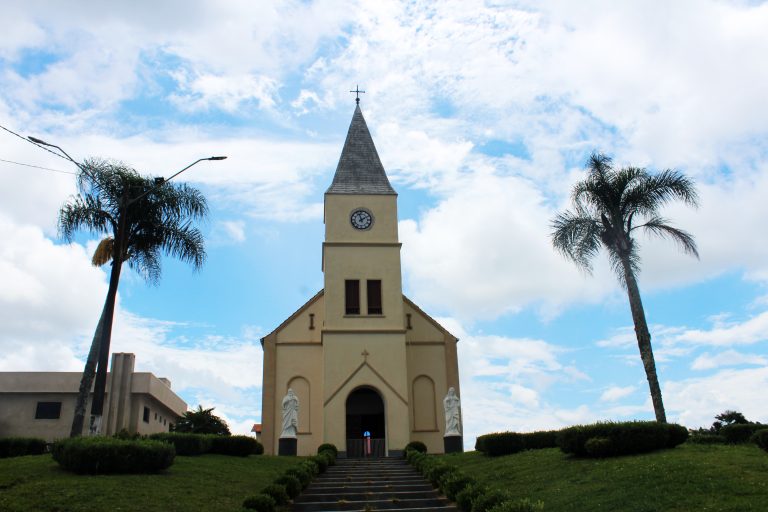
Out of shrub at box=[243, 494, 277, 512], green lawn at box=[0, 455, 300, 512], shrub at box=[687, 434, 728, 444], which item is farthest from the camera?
shrub at box=[687, 434, 728, 444]

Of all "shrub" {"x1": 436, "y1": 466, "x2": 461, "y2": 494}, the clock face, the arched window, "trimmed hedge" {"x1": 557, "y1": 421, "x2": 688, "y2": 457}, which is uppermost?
the clock face

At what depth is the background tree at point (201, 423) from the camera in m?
40.3

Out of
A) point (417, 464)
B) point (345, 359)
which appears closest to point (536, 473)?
point (417, 464)

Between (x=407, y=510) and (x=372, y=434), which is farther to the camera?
(x=372, y=434)

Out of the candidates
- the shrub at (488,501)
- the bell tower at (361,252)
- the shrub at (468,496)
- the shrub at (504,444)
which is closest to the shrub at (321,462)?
the shrub at (504,444)

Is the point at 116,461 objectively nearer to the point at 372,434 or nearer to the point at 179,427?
the point at 372,434

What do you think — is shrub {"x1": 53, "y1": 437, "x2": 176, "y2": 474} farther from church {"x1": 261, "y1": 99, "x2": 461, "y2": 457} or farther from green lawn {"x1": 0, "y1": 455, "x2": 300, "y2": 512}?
church {"x1": 261, "y1": 99, "x2": 461, "y2": 457}

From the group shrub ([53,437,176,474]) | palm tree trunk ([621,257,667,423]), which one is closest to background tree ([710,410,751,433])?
palm tree trunk ([621,257,667,423])

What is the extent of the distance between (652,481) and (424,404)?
18950 mm

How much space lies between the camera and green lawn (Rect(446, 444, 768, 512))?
1287 centimetres

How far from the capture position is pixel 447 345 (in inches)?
1345

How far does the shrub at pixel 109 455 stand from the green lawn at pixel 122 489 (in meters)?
0.30

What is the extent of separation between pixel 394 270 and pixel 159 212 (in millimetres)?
12331

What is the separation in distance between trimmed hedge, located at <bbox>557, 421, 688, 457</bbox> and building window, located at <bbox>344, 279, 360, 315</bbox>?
1597 cm
